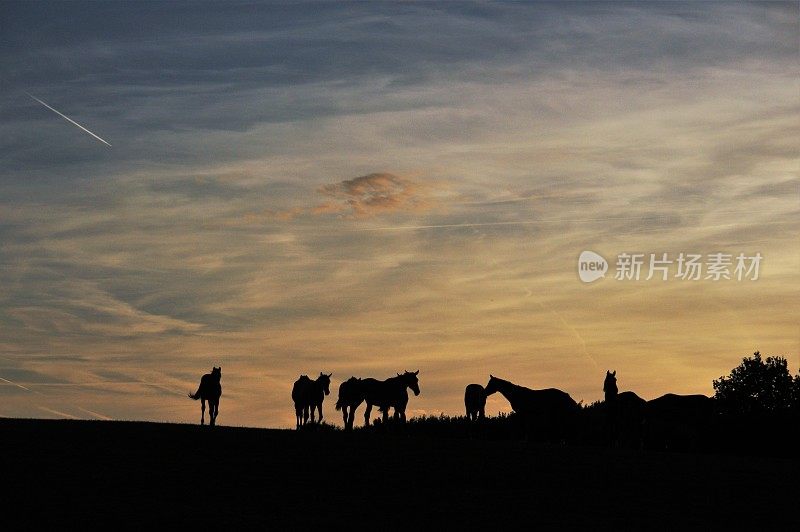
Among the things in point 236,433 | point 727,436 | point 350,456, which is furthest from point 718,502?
point 727,436

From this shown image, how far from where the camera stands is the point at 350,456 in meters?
35.9

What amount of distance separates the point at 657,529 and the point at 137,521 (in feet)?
40.6

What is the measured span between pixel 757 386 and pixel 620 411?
1374 inches

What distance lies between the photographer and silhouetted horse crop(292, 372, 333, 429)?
44.4m

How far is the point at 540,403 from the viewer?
150 ft

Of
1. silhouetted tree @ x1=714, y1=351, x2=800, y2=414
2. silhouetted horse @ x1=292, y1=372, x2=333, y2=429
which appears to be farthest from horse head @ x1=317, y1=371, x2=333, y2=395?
silhouetted tree @ x1=714, y1=351, x2=800, y2=414

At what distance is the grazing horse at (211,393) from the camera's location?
43219 mm

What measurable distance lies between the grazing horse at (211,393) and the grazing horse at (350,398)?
4.78 m

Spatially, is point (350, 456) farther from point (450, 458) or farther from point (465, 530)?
point (465, 530)

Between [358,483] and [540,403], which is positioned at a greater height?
[540,403]

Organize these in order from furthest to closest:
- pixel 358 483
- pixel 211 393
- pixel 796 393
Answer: pixel 796 393, pixel 211 393, pixel 358 483

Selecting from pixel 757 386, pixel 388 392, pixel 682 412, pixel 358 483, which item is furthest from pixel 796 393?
pixel 358 483

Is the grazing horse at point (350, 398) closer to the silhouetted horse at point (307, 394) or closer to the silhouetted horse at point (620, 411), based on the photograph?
the silhouetted horse at point (307, 394)

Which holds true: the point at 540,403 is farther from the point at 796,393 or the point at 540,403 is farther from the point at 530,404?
the point at 796,393
